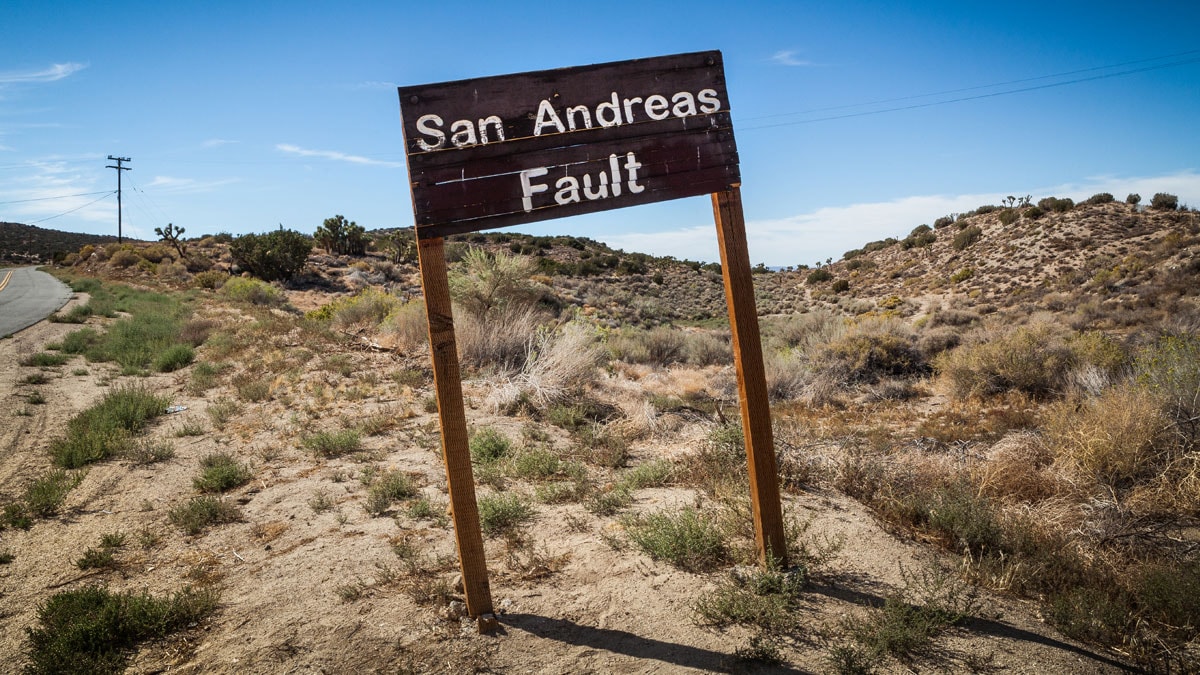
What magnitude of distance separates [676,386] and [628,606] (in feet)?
25.3

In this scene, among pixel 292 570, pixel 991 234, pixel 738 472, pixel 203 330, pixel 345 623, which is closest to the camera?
pixel 345 623

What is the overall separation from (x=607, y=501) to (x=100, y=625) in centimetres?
345

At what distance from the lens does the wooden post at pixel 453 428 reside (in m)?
3.05

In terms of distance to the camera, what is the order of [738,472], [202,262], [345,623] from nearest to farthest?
[345,623] < [738,472] < [202,262]

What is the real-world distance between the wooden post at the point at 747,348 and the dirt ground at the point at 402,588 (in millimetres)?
762

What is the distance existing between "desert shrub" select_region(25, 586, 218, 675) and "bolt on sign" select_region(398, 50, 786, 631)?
1.88 m

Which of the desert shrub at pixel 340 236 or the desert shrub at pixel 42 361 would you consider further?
the desert shrub at pixel 340 236

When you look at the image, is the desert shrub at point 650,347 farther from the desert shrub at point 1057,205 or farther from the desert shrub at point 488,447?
the desert shrub at point 1057,205

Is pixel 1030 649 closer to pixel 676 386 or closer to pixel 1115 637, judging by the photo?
pixel 1115 637

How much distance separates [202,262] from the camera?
36.5 meters

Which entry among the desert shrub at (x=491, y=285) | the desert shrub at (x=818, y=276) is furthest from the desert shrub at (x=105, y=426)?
the desert shrub at (x=818, y=276)

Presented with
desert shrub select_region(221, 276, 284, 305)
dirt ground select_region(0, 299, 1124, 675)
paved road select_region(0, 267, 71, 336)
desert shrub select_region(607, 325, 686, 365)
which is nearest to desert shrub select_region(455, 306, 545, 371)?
desert shrub select_region(607, 325, 686, 365)

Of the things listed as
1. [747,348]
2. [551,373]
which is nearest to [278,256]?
[551,373]

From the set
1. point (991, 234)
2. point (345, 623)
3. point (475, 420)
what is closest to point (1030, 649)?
point (345, 623)
